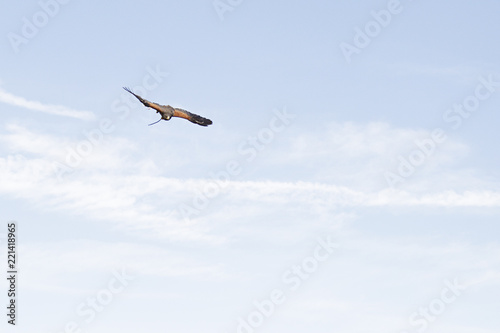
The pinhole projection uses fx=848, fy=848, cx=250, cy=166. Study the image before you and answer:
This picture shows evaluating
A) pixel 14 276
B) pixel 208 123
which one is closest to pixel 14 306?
pixel 14 276

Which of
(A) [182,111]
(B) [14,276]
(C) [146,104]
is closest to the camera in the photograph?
(C) [146,104]

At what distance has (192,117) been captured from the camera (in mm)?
67312

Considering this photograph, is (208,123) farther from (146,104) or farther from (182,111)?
(146,104)

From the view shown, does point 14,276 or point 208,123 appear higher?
point 208,123

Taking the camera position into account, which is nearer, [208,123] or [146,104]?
[146,104]

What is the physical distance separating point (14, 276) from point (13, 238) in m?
3.65

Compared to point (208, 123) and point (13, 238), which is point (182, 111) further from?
point (13, 238)

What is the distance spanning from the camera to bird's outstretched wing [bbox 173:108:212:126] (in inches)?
2594

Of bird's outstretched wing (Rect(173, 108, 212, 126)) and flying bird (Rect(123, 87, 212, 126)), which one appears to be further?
bird's outstretched wing (Rect(173, 108, 212, 126))

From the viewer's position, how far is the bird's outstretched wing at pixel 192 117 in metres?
65.9

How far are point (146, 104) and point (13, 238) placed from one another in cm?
Result: 2780

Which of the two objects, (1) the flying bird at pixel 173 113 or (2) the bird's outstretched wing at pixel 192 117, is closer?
(1) the flying bird at pixel 173 113

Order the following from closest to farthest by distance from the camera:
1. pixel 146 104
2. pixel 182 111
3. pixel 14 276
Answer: pixel 146 104 → pixel 182 111 → pixel 14 276

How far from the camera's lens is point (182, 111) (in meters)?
66.4
